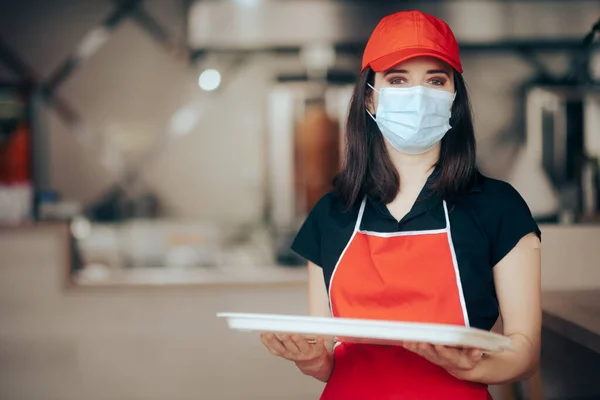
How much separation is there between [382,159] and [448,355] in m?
0.49

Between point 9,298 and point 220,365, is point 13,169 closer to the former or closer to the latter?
point 9,298

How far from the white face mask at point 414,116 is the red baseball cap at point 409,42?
66 mm

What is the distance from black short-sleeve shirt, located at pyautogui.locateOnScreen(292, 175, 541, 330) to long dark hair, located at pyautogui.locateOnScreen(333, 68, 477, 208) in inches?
1.0

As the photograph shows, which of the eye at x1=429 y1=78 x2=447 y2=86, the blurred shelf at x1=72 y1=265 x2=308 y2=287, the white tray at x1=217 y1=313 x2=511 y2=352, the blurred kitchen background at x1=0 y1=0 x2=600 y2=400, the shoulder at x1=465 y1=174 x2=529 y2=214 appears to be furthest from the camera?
the blurred kitchen background at x1=0 y1=0 x2=600 y2=400

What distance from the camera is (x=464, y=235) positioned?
1.24 metres

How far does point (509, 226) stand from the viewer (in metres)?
1.21

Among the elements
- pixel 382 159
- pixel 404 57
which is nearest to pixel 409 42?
pixel 404 57

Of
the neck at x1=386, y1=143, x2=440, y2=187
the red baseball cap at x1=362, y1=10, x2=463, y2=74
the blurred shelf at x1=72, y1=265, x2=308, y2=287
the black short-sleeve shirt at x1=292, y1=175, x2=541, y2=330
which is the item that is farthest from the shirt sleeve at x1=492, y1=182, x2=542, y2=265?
the blurred shelf at x1=72, y1=265, x2=308, y2=287

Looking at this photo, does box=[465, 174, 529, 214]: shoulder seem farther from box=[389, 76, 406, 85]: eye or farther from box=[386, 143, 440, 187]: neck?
box=[389, 76, 406, 85]: eye

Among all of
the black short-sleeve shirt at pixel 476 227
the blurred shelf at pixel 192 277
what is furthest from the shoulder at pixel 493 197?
the blurred shelf at pixel 192 277

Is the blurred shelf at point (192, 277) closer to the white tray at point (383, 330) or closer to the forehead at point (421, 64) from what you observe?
the forehead at point (421, 64)

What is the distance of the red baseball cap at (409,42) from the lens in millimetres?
1251

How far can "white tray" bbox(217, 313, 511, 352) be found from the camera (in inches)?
37.4

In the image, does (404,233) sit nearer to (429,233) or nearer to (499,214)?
(429,233)
